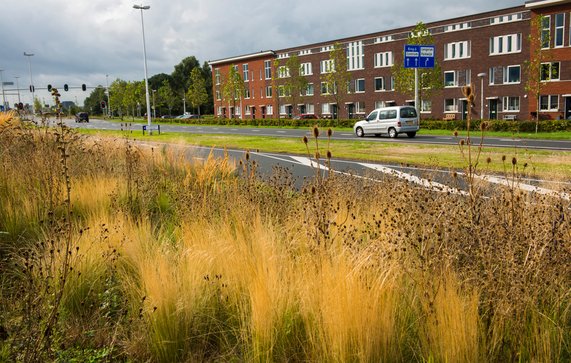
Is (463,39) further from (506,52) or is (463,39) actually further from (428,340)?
(428,340)

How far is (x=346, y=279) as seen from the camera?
3.12 metres

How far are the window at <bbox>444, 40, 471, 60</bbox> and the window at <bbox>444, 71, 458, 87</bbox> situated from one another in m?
1.60

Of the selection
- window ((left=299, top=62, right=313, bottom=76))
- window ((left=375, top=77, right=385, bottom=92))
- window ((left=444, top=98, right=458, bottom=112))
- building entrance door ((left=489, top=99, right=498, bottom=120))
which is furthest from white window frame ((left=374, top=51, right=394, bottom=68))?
building entrance door ((left=489, top=99, right=498, bottom=120))

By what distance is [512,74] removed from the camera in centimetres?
4503

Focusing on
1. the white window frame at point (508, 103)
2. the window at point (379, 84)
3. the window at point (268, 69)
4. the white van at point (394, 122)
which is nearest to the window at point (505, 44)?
the white window frame at point (508, 103)

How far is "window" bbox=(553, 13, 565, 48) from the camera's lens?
4086 cm

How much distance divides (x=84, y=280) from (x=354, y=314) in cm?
266

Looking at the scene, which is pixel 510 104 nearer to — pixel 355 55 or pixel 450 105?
pixel 450 105

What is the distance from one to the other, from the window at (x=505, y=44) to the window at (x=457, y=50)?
2.58 metres

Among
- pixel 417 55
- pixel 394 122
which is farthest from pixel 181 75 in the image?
pixel 394 122

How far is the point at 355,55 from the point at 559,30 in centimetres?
2405

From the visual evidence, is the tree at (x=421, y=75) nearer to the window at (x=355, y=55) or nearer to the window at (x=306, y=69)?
the window at (x=355, y=55)

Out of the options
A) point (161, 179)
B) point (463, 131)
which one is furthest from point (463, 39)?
point (161, 179)

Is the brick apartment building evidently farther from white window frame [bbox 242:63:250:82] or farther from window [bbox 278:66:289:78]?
white window frame [bbox 242:63:250:82]
